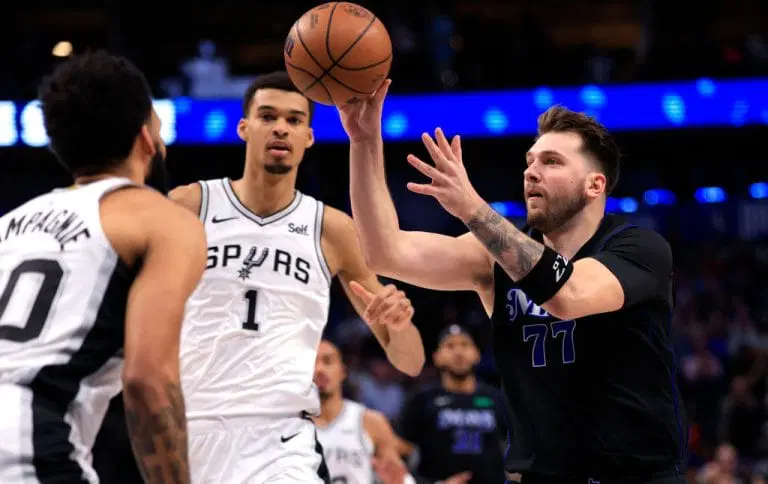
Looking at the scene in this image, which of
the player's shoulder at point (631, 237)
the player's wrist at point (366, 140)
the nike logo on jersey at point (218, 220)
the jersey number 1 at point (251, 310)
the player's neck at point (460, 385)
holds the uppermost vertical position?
the player's wrist at point (366, 140)

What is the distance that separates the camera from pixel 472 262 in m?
4.34

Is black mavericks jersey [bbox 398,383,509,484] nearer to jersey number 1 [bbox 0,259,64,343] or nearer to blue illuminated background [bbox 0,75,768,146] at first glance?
blue illuminated background [bbox 0,75,768,146]

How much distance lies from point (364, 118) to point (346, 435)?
4615mm

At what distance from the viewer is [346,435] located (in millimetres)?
8266

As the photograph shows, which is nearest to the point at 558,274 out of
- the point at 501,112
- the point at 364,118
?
the point at 364,118

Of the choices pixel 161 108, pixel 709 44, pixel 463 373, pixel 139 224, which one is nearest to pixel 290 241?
pixel 139 224

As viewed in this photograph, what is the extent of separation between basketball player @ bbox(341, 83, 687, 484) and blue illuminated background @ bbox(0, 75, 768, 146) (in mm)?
9973

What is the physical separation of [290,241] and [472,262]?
40.4 inches

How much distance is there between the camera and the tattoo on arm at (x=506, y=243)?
3.64m

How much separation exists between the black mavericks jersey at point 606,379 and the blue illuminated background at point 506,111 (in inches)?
402

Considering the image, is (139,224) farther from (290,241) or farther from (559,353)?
(290,241)

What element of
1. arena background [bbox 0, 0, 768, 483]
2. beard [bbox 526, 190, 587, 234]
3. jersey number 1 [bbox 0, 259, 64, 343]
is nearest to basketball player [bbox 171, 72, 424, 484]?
beard [bbox 526, 190, 587, 234]

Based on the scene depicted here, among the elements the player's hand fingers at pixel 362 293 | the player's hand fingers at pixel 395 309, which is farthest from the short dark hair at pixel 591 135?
the player's hand fingers at pixel 362 293

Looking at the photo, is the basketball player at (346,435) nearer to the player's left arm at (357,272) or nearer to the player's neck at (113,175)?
the player's left arm at (357,272)
